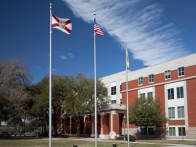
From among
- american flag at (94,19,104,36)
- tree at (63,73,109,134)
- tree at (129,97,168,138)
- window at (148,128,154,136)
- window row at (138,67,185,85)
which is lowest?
window at (148,128,154,136)

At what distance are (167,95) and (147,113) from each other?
7.78 metres

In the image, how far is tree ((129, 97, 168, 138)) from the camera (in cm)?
5222

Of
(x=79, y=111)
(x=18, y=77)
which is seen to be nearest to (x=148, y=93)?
(x=79, y=111)

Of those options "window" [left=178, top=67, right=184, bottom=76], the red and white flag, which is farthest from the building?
the red and white flag

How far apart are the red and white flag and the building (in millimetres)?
35653

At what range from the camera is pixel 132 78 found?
220 ft

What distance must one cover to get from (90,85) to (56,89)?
767cm

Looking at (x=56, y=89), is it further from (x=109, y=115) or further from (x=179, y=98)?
(x=179, y=98)

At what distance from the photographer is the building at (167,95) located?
52531 mm

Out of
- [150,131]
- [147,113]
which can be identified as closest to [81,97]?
[147,113]

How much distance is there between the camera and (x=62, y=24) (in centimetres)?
2219

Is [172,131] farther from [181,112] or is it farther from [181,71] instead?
[181,71]

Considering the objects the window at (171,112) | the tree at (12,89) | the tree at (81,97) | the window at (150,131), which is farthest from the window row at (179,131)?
the tree at (12,89)

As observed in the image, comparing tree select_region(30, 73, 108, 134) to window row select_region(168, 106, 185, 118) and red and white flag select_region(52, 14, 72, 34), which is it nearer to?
window row select_region(168, 106, 185, 118)
